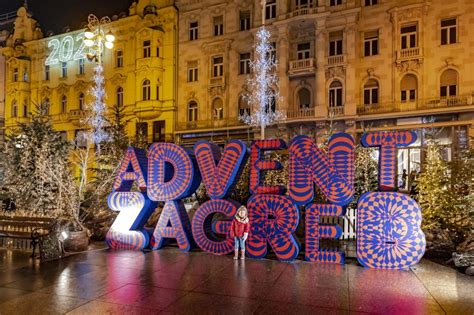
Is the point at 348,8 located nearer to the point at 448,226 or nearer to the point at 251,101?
the point at 251,101

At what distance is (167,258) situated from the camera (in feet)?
30.9

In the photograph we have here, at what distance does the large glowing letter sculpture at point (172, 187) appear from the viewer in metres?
10.2

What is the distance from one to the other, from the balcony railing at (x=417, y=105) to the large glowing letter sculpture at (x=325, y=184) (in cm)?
1717

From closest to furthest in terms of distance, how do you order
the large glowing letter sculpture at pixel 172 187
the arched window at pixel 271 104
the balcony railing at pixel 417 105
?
1. the large glowing letter sculpture at pixel 172 187
2. the balcony railing at pixel 417 105
3. the arched window at pixel 271 104

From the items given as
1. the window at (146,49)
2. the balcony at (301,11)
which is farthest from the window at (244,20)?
the window at (146,49)

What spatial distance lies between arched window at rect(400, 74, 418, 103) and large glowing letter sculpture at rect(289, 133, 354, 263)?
1770 cm

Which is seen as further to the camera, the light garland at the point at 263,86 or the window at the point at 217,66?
the window at the point at 217,66

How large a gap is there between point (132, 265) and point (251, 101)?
68.2 feet

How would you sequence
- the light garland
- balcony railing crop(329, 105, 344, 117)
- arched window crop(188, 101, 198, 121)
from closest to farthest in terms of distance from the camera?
balcony railing crop(329, 105, 344, 117) → the light garland → arched window crop(188, 101, 198, 121)

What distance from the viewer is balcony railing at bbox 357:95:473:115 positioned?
73.7ft

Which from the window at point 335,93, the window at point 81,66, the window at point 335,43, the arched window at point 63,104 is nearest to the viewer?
the window at point 335,93

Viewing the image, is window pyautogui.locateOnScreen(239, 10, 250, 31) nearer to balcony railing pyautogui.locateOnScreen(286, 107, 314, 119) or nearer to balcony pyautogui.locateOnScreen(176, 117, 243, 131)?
balcony pyautogui.locateOnScreen(176, 117, 243, 131)

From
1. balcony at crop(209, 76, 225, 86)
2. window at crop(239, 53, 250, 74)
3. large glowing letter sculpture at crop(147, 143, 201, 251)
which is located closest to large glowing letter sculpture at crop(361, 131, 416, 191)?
large glowing letter sculpture at crop(147, 143, 201, 251)

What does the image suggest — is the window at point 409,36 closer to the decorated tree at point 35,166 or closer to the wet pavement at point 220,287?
the wet pavement at point 220,287
